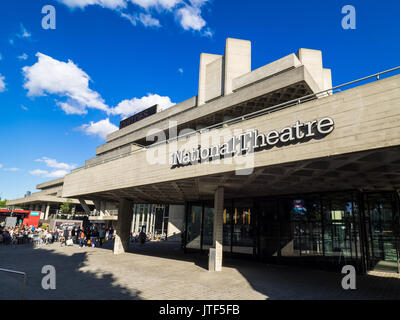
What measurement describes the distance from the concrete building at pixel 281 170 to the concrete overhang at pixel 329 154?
0.04 metres

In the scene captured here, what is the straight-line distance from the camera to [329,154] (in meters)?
9.30

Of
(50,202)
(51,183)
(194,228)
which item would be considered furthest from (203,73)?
(51,183)

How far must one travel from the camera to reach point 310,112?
10.2 meters

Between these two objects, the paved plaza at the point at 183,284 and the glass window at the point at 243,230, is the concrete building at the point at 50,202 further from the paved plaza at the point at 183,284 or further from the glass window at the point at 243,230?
A: the paved plaza at the point at 183,284

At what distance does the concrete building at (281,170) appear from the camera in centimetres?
934

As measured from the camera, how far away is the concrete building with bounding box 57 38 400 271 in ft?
30.7

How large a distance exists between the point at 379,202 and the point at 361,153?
33.8 feet

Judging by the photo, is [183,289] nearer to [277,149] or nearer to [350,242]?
[277,149]

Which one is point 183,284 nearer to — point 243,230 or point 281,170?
point 281,170

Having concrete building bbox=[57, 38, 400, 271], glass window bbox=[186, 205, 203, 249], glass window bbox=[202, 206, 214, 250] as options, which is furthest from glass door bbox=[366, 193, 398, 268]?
glass window bbox=[186, 205, 203, 249]

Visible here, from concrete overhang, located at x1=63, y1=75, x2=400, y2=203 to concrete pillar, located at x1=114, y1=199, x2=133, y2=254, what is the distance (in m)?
7.97

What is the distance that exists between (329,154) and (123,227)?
1992 centimetres

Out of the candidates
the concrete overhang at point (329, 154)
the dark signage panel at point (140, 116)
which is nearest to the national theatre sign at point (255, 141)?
the concrete overhang at point (329, 154)

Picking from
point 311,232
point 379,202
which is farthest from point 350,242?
point 379,202
